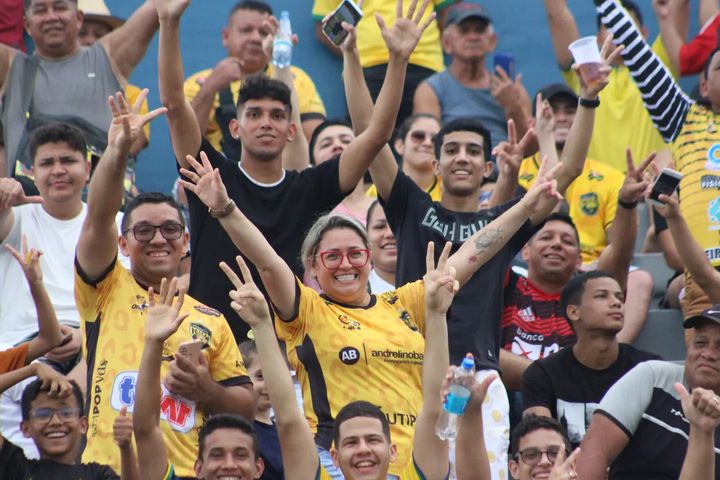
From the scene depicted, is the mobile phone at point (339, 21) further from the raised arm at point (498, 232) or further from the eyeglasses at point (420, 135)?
the eyeglasses at point (420, 135)

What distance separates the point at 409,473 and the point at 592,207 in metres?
4.07

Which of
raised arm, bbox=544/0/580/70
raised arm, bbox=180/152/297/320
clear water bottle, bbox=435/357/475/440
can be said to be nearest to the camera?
clear water bottle, bbox=435/357/475/440

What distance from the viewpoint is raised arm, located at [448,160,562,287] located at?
6.82 meters

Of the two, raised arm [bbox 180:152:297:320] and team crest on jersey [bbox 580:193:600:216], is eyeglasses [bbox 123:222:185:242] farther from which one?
team crest on jersey [bbox 580:193:600:216]

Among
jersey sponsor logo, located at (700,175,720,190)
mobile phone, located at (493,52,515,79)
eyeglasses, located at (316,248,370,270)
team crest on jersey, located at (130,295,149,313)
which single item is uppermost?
mobile phone, located at (493,52,515,79)

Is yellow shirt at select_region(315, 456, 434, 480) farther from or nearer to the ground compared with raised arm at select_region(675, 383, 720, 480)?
nearer to the ground

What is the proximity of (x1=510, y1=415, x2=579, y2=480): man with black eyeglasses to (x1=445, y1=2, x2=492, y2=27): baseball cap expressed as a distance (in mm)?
4091

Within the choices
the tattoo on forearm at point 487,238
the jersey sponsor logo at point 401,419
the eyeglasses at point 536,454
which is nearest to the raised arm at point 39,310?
the jersey sponsor logo at point 401,419

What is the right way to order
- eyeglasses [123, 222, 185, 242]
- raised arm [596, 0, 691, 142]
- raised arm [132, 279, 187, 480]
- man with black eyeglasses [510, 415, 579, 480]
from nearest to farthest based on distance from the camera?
raised arm [132, 279, 187, 480] → eyeglasses [123, 222, 185, 242] → man with black eyeglasses [510, 415, 579, 480] → raised arm [596, 0, 691, 142]

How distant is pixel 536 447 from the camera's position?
22.4 feet

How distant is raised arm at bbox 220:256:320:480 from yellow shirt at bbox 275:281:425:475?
398 millimetres

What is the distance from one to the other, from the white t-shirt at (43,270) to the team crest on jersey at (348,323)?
1821 mm

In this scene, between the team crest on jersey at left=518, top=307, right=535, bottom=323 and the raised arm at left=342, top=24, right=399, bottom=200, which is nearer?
the raised arm at left=342, top=24, right=399, bottom=200

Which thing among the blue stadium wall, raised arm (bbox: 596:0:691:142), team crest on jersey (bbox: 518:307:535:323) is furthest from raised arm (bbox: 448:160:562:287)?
the blue stadium wall
